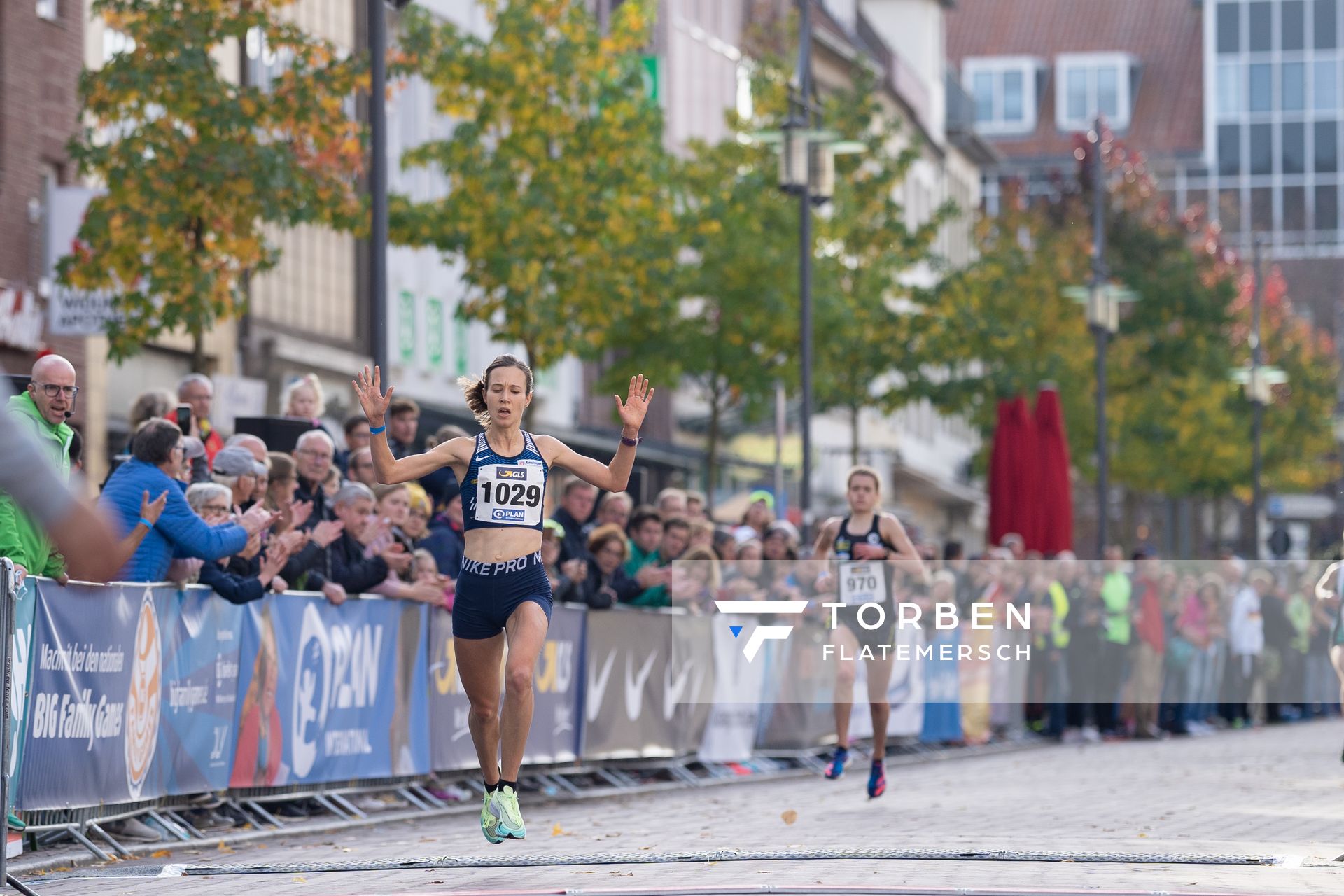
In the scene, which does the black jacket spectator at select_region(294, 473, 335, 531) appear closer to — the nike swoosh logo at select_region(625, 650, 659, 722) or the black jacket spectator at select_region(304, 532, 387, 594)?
the black jacket spectator at select_region(304, 532, 387, 594)

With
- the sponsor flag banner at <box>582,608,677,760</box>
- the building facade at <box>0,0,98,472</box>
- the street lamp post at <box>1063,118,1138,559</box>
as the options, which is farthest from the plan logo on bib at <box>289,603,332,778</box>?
the street lamp post at <box>1063,118,1138,559</box>

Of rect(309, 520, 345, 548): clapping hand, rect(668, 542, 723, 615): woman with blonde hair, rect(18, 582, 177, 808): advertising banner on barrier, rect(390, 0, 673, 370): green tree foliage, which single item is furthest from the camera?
rect(390, 0, 673, 370): green tree foliage

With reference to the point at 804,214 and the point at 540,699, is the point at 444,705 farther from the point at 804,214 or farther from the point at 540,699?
the point at 804,214

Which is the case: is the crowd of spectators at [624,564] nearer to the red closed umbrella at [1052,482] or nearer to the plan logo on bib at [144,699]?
the plan logo on bib at [144,699]

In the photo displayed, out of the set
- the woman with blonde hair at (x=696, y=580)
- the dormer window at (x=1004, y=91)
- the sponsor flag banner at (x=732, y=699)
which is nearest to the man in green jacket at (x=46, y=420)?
the woman with blonde hair at (x=696, y=580)

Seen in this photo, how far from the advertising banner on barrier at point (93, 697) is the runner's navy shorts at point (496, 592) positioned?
1.51m

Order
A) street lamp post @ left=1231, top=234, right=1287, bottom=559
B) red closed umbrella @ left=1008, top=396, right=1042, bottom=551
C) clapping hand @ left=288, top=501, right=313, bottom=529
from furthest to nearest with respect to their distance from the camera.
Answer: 1. street lamp post @ left=1231, top=234, right=1287, bottom=559
2. red closed umbrella @ left=1008, top=396, right=1042, bottom=551
3. clapping hand @ left=288, top=501, right=313, bottom=529

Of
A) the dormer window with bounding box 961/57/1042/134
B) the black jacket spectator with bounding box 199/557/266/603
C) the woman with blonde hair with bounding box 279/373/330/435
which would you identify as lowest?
the black jacket spectator with bounding box 199/557/266/603

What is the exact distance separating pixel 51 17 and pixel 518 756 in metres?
17.1

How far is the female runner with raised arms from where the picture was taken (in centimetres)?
1121

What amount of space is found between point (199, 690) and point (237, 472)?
1.56 meters

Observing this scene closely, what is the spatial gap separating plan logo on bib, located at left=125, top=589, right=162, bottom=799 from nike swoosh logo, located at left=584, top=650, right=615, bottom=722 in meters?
5.65

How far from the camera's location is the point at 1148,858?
11414 mm

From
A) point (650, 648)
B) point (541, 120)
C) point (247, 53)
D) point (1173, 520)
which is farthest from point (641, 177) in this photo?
point (1173, 520)
